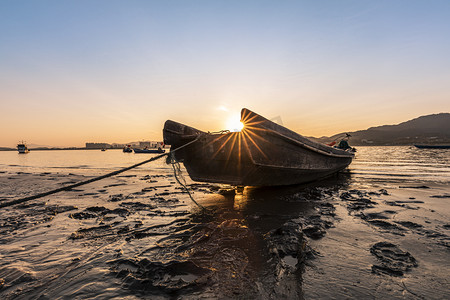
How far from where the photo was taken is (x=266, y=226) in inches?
145

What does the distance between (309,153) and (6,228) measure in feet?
23.7

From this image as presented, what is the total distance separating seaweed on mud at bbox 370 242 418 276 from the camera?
7.43 feet

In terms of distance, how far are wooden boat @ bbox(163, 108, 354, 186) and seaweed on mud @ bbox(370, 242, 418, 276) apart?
2708mm

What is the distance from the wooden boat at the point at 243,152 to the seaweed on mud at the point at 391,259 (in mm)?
2708

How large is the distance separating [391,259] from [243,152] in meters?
3.19

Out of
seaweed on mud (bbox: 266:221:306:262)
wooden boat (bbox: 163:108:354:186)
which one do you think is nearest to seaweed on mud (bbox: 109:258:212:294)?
seaweed on mud (bbox: 266:221:306:262)

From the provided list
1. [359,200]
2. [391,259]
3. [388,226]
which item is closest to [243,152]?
[388,226]

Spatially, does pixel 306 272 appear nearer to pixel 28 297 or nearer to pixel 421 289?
pixel 421 289

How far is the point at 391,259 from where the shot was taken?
2.50m

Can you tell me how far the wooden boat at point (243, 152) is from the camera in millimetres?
4953

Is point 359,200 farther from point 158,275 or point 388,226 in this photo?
point 158,275

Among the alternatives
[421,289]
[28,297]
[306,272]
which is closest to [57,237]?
[28,297]

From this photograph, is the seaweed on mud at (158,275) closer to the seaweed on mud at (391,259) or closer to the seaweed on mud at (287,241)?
the seaweed on mud at (287,241)

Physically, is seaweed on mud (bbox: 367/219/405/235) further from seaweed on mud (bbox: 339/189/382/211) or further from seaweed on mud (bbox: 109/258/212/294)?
seaweed on mud (bbox: 109/258/212/294)
